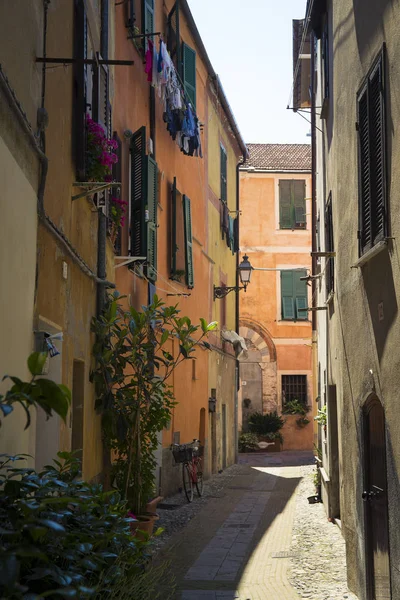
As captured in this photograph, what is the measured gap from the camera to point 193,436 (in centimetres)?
1916

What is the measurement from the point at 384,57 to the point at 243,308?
1054 inches

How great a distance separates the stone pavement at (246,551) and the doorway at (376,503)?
731 millimetres

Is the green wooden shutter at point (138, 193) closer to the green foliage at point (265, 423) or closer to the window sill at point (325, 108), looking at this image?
the window sill at point (325, 108)

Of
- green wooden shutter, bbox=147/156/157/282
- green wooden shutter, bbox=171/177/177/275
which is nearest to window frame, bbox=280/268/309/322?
green wooden shutter, bbox=171/177/177/275

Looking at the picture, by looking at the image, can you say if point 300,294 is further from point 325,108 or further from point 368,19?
point 368,19

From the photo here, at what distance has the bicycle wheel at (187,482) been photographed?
15.9 meters

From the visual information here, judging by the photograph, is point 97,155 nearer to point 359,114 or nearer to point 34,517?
point 359,114

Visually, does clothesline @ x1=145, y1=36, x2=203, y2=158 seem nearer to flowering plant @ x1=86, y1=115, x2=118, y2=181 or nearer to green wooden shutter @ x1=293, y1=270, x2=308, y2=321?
flowering plant @ x1=86, y1=115, x2=118, y2=181

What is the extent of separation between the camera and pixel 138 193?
12852 millimetres

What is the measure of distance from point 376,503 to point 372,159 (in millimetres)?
A: 2882

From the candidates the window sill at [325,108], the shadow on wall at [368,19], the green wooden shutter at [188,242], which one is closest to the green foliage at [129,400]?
the shadow on wall at [368,19]

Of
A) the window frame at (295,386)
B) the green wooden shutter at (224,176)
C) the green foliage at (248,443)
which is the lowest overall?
the green foliage at (248,443)

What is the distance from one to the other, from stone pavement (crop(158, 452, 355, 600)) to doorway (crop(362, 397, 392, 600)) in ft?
2.40

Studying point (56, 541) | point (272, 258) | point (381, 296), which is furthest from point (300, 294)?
point (56, 541)
